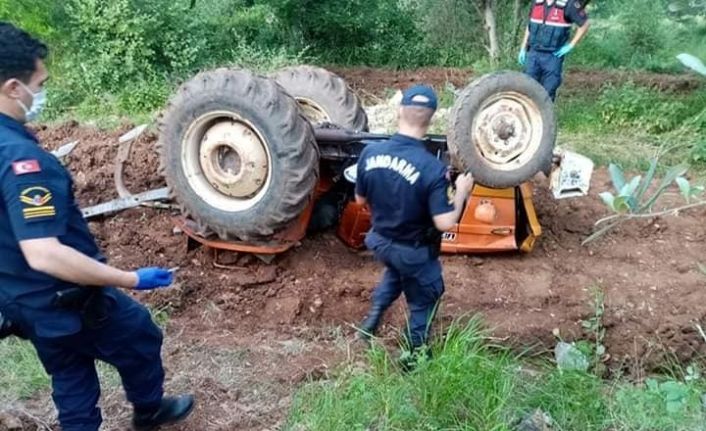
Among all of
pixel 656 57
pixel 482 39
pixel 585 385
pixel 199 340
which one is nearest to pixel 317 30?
pixel 482 39

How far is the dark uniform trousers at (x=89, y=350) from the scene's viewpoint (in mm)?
A: 2758

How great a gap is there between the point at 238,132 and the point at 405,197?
54.2 inches

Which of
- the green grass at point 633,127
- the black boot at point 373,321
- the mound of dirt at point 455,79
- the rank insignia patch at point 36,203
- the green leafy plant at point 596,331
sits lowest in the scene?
the mound of dirt at point 455,79

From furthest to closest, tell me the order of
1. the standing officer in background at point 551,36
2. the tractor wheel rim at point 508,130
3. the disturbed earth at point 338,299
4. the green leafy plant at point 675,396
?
the standing officer in background at point 551,36, the tractor wheel rim at point 508,130, the disturbed earth at point 338,299, the green leafy plant at point 675,396

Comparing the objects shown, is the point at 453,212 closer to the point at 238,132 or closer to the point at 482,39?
the point at 238,132

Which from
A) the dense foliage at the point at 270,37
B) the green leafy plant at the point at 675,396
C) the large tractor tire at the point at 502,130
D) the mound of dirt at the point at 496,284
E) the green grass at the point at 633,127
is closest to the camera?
the green leafy plant at the point at 675,396

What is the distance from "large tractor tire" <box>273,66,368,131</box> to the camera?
5.65 meters

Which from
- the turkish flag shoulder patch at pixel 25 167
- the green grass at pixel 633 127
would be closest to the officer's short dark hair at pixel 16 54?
the turkish flag shoulder patch at pixel 25 167

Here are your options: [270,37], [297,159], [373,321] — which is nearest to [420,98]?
[297,159]

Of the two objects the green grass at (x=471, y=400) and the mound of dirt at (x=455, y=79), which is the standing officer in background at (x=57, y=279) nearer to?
the green grass at (x=471, y=400)

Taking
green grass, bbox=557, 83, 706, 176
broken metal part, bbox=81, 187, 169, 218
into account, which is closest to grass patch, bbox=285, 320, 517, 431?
broken metal part, bbox=81, 187, 169, 218

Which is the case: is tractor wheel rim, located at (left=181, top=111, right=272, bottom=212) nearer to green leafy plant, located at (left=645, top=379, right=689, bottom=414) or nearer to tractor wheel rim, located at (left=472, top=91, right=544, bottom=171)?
tractor wheel rim, located at (left=472, top=91, right=544, bottom=171)

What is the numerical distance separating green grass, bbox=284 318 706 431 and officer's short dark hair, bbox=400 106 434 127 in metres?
1.06

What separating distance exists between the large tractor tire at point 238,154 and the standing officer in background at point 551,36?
4.26 m
